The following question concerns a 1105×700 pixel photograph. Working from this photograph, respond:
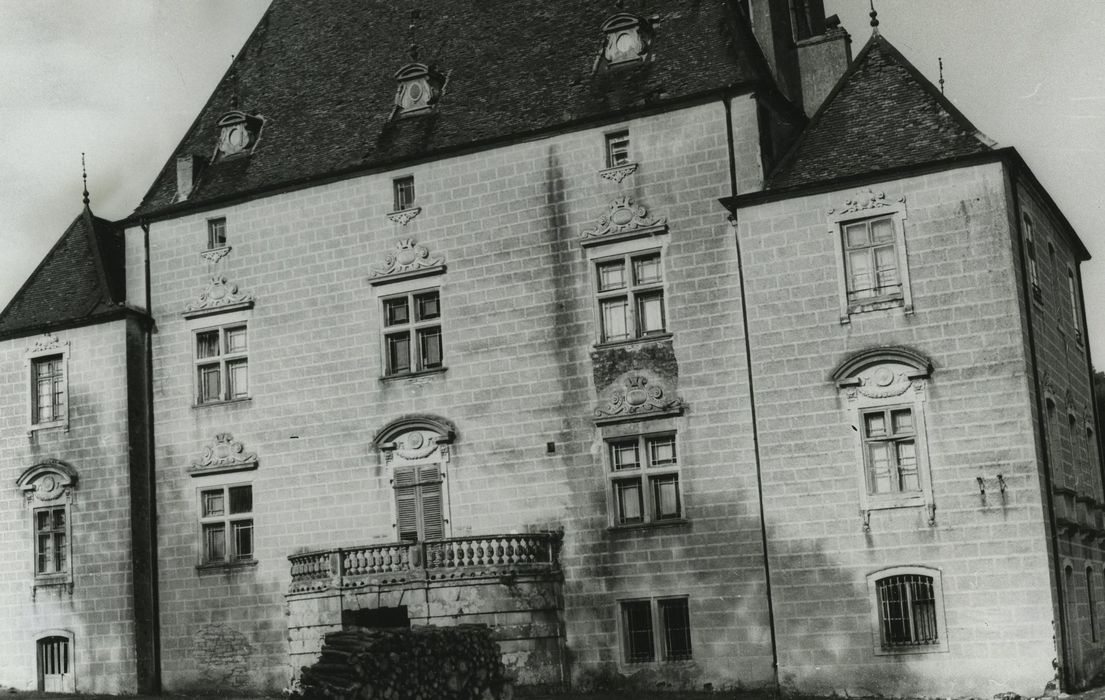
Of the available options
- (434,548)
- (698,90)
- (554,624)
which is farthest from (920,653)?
(698,90)

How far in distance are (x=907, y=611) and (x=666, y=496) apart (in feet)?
18.0

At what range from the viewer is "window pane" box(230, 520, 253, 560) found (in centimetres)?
3431

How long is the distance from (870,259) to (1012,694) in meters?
8.58

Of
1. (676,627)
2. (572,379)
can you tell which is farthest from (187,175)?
(676,627)

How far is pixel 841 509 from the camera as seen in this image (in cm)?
2816

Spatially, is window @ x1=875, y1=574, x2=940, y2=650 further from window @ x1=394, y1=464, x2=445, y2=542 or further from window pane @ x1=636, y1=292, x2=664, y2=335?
window @ x1=394, y1=464, x2=445, y2=542

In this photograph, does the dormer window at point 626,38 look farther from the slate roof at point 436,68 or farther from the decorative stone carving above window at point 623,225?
the decorative stone carving above window at point 623,225

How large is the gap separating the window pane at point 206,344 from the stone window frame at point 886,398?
15454 mm

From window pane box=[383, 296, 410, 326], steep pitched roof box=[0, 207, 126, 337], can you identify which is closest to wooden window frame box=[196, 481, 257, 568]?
window pane box=[383, 296, 410, 326]

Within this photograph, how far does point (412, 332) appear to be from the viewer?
109 ft

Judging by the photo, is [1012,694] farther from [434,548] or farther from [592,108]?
[592,108]

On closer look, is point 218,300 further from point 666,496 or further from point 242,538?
point 666,496

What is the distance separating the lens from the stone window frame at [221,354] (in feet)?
114

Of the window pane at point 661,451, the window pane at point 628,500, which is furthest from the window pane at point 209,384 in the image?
the window pane at point 661,451
